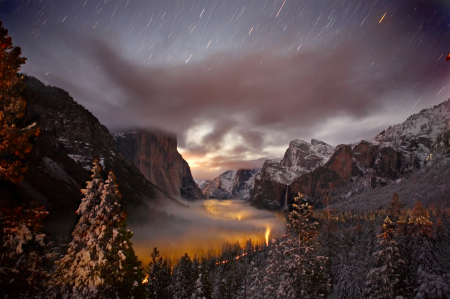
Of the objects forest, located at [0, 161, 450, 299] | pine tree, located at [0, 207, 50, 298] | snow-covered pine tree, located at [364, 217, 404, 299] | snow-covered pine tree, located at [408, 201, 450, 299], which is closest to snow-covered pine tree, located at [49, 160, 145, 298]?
forest, located at [0, 161, 450, 299]

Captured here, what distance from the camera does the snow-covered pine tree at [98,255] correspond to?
12.5 metres

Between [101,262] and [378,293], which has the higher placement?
[101,262]

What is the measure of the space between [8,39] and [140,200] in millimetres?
199421

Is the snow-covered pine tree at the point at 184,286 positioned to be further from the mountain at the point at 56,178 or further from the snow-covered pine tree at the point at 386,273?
the snow-covered pine tree at the point at 386,273

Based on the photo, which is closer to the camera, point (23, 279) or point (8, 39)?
point (8, 39)

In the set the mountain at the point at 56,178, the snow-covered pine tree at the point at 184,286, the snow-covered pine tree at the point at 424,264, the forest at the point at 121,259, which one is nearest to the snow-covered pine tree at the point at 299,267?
the forest at the point at 121,259

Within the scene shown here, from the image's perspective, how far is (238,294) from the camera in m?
49.0

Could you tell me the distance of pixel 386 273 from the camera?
20172 mm

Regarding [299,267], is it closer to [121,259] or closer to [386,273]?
[386,273]

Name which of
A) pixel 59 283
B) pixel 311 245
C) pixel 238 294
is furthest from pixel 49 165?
pixel 311 245

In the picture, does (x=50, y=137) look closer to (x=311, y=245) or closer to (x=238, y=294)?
(x=238, y=294)

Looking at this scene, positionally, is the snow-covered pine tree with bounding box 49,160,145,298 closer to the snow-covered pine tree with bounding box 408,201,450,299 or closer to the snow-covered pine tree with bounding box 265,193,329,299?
the snow-covered pine tree with bounding box 265,193,329,299

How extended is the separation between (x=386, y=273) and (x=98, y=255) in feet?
79.3

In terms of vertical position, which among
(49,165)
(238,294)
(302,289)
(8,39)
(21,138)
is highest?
(49,165)
